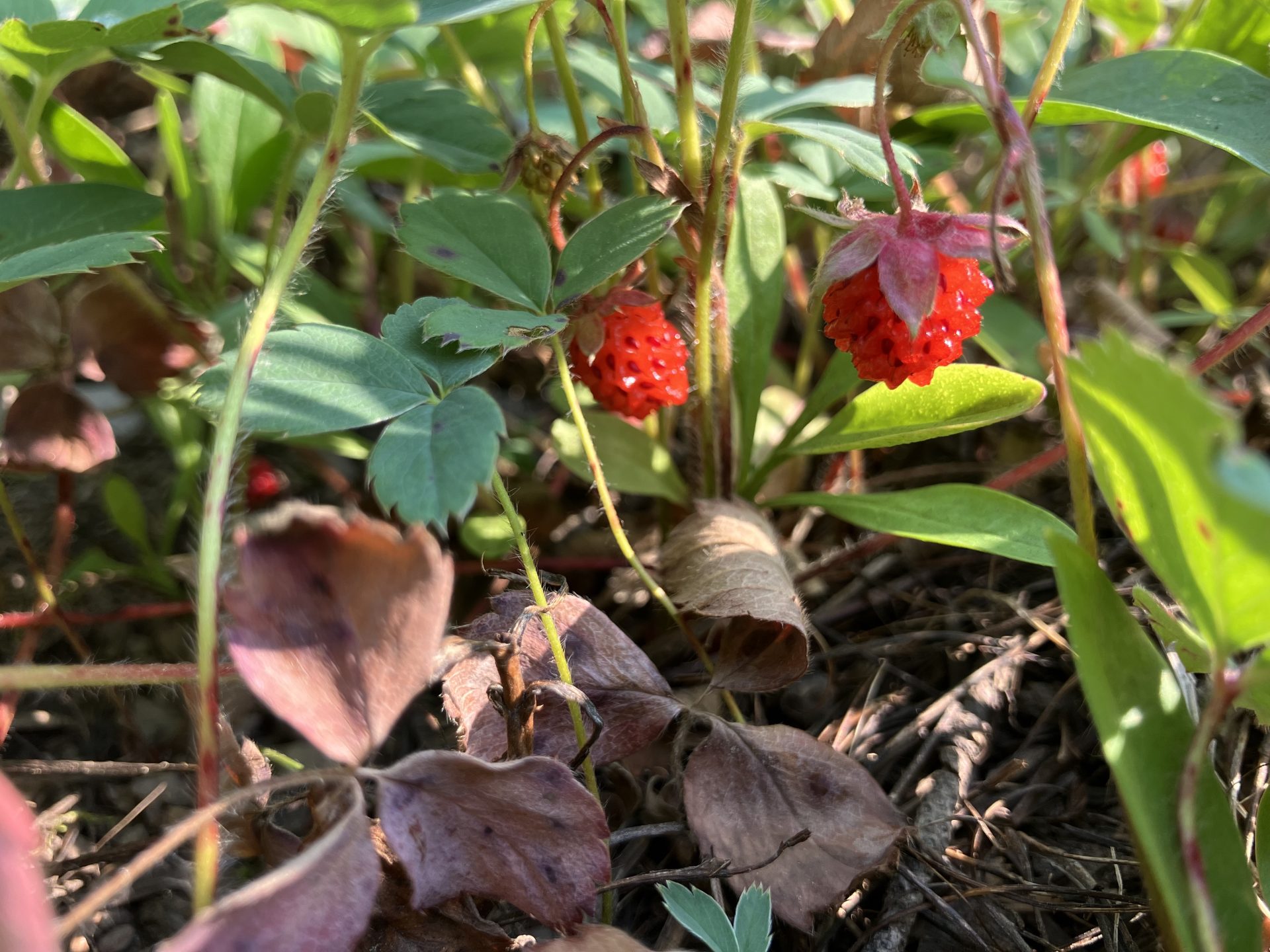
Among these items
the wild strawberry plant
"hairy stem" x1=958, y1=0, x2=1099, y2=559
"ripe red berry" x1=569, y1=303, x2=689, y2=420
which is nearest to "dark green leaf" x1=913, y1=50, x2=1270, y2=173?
the wild strawberry plant

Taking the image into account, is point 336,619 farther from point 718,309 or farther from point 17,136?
point 17,136

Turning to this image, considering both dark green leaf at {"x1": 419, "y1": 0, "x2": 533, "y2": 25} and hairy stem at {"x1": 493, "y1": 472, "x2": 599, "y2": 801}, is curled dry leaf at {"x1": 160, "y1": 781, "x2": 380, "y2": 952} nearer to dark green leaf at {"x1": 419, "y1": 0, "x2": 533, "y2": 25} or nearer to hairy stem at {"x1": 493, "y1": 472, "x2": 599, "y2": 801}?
hairy stem at {"x1": 493, "y1": 472, "x2": 599, "y2": 801}

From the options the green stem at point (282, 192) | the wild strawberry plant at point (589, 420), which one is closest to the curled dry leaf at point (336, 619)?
the wild strawberry plant at point (589, 420)

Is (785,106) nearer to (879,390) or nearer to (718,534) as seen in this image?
(879,390)

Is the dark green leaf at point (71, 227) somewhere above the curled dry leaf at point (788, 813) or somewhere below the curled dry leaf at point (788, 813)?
above

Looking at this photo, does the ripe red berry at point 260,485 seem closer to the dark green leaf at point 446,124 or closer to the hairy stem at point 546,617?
the dark green leaf at point 446,124

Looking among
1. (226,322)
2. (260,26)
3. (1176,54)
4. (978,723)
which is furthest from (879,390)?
(260,26)
